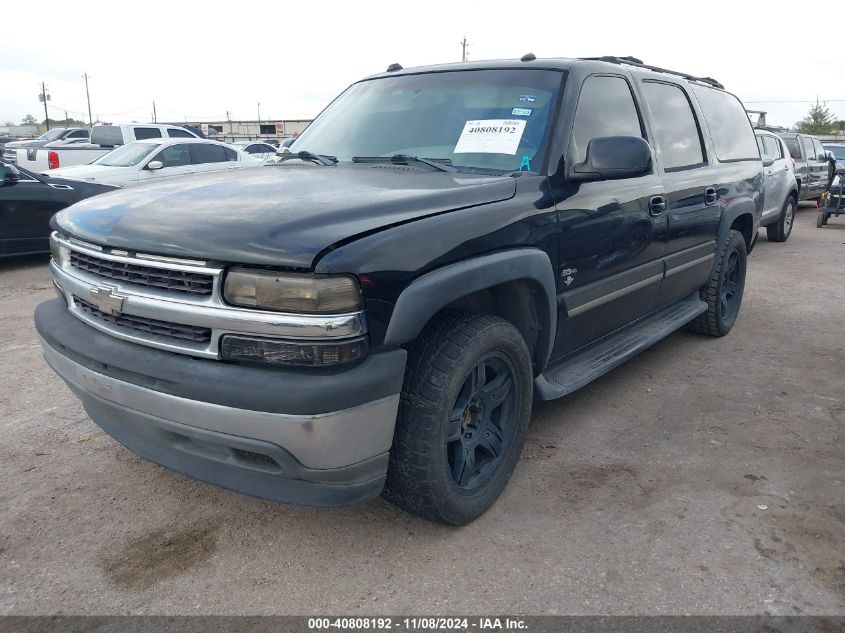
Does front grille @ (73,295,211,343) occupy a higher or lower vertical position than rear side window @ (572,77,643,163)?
lower

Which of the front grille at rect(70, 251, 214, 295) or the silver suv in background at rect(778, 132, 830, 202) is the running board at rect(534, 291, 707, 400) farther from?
the silver suv in background at rect(778, 132, 830, 202)

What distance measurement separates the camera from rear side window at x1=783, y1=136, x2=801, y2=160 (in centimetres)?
1320

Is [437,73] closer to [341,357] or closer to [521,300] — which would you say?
[521,300]

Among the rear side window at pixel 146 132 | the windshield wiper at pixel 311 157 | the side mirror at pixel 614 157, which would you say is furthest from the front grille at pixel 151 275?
the rear side window at pixel 146 132

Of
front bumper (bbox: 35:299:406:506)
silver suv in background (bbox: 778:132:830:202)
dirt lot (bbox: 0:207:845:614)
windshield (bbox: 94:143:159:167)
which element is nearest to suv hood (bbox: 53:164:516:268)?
front bumper (bbox: 35:299:406:506)

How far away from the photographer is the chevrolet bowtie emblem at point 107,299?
2327mm

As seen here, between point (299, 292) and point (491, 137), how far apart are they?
149 centimetres

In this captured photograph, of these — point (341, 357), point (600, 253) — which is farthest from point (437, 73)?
point (341, 357)

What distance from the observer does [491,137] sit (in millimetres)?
3098

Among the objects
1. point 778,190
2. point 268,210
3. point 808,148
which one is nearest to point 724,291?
point 268,210

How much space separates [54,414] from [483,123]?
2841 millimetres

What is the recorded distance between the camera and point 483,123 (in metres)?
3.16

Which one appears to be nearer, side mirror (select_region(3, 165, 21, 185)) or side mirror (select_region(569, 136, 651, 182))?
side mirror (select_region(569, 136, 651, 182))

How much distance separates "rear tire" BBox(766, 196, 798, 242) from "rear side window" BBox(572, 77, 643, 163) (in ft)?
27.2
